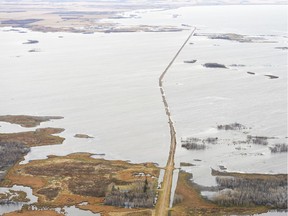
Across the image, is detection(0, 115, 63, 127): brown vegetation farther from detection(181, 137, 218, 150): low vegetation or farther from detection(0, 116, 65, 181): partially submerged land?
detection(181, 137, 218, 150): low vegetation

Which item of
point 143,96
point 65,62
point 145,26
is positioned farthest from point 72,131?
point 145,26

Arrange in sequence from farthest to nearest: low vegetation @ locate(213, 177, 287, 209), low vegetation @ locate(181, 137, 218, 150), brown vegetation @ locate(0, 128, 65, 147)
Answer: brown vegetation @ locate(0, 128, 65, 147)
low vegetation @ locate(181, 137, 218, 150)
low vegetation @ locate(213, 177, 287, 209)

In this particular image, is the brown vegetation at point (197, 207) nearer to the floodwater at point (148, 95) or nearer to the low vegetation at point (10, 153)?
the floodwater at point (148, 95)

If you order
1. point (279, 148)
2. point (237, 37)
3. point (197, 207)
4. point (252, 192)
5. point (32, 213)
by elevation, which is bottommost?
point (32, 213)

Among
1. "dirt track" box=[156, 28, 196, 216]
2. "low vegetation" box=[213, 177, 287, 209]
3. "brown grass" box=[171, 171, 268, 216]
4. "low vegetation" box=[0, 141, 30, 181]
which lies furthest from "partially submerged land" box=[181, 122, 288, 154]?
"low vegetation" box=[0, 141, 30, 181]

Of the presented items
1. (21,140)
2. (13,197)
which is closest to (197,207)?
(13,197)

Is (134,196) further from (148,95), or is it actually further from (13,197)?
(148,95)
